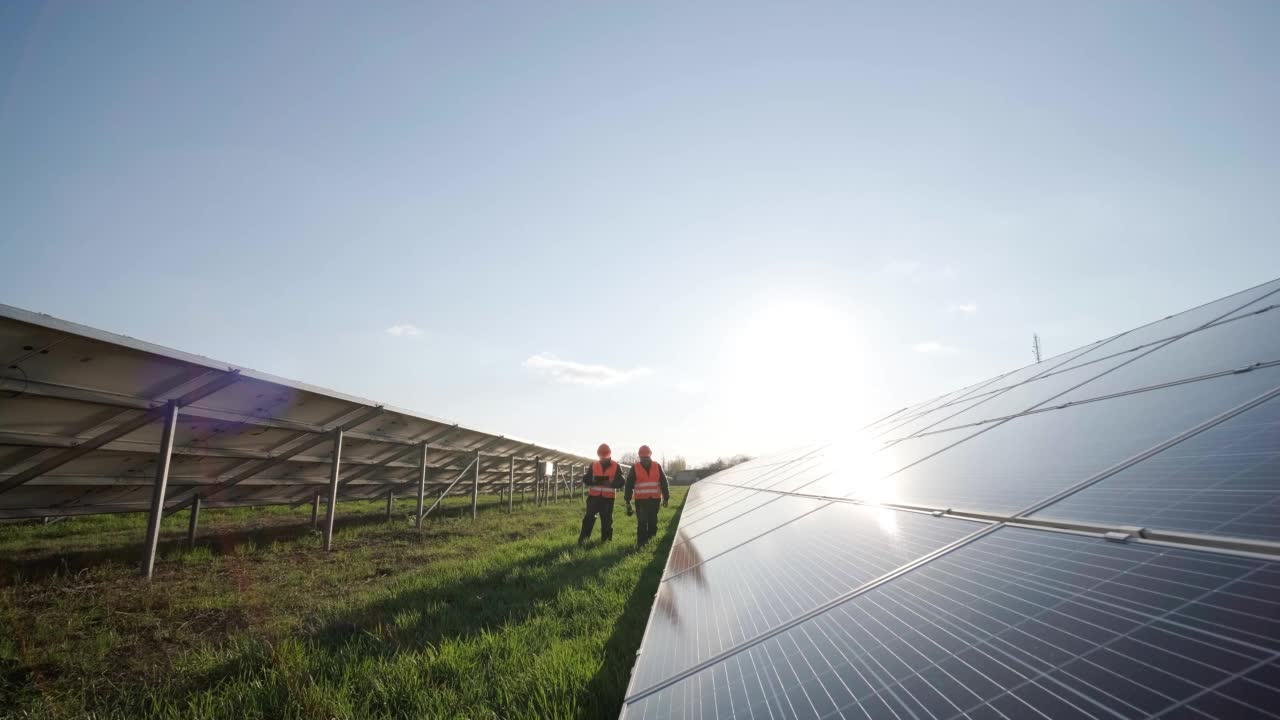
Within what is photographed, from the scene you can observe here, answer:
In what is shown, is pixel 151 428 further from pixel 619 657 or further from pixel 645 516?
pixel 619 657

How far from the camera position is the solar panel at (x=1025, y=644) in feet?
3.26

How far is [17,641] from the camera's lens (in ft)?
16.3

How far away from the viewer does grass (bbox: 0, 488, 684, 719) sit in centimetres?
347

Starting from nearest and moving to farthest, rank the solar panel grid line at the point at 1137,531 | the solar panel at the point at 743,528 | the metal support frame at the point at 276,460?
the solar panel grid line at the point at 1137,531, the solar panel at the point at 743,528, the metal support frame at the point at 276,460

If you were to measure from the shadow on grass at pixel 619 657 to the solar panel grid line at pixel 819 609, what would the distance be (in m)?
1.03

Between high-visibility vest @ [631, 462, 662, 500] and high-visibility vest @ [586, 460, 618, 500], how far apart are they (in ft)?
2.06

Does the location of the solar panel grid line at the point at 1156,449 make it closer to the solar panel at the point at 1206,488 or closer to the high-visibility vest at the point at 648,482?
the solar panel at the point at 1206,488

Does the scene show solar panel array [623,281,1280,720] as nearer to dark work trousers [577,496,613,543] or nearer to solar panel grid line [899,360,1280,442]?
solar panel grid line [899,360,1280,442]

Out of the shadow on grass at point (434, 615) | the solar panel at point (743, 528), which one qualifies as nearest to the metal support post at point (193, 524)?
the shadow on grass at point (434, 615)

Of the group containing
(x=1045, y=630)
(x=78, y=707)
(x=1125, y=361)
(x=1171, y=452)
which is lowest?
(x=78, y=707)

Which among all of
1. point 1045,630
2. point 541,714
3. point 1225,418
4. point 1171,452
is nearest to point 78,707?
point 541,714

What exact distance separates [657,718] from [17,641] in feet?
22.3

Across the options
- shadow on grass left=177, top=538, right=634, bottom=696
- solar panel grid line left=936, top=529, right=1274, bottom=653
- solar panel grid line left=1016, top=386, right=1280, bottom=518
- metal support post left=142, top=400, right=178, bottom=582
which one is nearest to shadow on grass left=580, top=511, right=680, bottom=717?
shadow on grass left=177, top=538, right=634, bottom=696

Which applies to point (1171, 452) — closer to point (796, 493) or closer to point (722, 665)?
point (722, 665)
